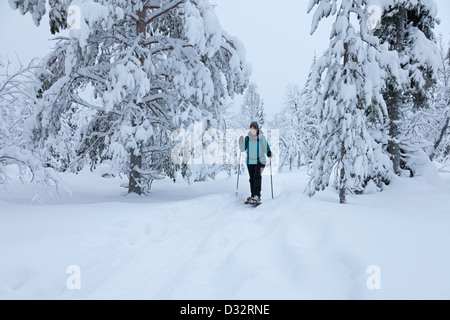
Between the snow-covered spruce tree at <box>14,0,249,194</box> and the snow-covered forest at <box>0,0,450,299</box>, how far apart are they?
46 millimetres

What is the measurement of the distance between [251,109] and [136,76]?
3423 cm

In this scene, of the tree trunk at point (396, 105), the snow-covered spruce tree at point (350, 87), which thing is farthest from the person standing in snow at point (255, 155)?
the tree trunk at point (396, 105)

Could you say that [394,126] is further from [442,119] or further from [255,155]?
[255,155]

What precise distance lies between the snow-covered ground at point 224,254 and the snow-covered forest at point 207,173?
0.02 meters

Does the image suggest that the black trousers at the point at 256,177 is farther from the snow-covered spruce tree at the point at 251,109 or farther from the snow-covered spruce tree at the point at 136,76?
the snow-covered spruce tree at the point at 251,109

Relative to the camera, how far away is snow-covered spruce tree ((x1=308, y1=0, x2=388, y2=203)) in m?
5.27

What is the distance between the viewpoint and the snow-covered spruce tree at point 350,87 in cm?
527

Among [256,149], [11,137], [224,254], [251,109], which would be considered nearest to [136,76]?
[11,137]

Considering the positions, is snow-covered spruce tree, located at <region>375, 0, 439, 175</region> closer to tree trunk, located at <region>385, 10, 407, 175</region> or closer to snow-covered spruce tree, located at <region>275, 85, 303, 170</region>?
tree trunk, located at <region>385, 10, 407, 175</region>

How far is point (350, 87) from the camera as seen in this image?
205 inches

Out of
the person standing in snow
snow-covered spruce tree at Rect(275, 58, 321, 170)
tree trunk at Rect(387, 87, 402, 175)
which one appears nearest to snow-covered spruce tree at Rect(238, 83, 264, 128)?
snow-covered spruce tree at Rect(275, 58, 321, 170)

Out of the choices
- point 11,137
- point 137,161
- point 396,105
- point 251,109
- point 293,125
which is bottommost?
point 137,161

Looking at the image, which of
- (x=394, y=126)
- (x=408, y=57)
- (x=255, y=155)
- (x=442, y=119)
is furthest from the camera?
(x=442, y=119)
